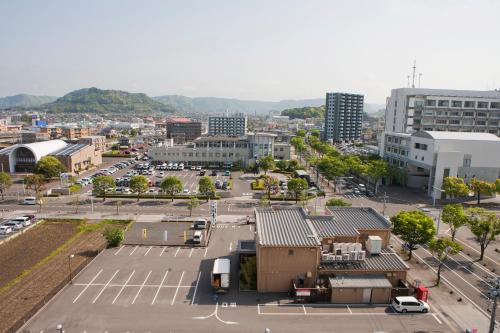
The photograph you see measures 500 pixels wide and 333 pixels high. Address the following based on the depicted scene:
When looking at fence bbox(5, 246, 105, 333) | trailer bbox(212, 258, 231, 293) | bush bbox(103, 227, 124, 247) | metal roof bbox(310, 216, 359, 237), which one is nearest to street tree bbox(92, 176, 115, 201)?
bush bbox(103, 227, 124, 247)

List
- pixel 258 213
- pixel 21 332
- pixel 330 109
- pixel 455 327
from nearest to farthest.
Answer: pixel 21 332
pixel 455 327
pixel 258 213
pixel 330 109

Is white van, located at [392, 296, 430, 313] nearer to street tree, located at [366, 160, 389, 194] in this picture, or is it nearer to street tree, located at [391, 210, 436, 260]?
street tree, located at [391, 210, 436, 260]

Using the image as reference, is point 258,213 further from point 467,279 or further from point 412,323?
point 467,279

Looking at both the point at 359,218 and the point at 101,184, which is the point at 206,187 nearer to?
the point at 101,184

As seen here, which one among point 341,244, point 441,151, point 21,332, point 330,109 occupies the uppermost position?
point 330,109

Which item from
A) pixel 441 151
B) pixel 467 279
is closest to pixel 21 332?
pixel 467 279

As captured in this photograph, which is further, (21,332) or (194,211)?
(194,211)
